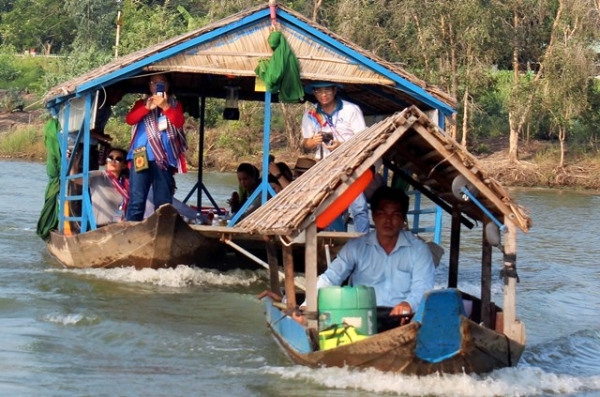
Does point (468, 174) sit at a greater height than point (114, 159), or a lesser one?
greater

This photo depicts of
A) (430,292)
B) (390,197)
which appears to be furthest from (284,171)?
(430,292)

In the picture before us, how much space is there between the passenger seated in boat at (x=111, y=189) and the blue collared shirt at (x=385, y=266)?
4.25 m

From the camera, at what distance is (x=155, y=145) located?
10.0 metres

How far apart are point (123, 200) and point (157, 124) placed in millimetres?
1060

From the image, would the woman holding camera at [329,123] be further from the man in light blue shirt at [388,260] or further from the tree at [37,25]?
the tree at [37,25]

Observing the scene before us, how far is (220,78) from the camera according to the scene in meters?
12.0

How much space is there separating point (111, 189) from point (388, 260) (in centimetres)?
470

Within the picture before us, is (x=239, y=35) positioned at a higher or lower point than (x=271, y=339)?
higher

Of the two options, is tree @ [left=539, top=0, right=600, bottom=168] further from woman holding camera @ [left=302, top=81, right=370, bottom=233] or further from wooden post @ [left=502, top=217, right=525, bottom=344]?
wooden post @ [left=502, top=217, right=525, bottom=344]

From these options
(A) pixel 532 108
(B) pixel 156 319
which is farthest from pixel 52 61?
(B) pixel 156 319

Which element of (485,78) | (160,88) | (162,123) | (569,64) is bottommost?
(162,123)

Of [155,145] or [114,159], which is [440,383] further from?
[114,159]

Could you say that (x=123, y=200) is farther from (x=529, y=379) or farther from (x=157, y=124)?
(x=529, y=379)

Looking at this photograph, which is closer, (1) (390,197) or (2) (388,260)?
(1) (390,197)
